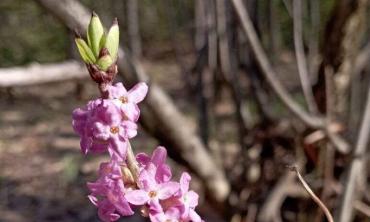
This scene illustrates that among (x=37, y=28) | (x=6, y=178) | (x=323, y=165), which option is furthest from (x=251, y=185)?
(x=37, y=28)

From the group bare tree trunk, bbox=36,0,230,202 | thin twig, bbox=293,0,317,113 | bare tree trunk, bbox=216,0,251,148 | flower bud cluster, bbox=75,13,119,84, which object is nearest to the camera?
flower bud cluster, bbox=75,13,119,84

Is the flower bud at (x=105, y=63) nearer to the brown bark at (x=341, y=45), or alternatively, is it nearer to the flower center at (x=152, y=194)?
the flower center at (x=152, y=194)

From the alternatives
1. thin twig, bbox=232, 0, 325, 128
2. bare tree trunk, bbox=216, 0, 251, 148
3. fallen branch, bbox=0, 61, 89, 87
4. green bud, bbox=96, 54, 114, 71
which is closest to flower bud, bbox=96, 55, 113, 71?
green bud, bbox=96, 54, 114, 71

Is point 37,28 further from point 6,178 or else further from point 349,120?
point 349,120

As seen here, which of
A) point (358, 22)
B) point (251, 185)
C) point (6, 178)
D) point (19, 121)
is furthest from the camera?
point (19, 121)

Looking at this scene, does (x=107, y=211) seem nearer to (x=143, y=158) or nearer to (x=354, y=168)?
(x=143, y=158)

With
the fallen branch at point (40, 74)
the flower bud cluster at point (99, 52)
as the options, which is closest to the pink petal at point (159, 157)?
the flower bud cluster at point (99, 52)

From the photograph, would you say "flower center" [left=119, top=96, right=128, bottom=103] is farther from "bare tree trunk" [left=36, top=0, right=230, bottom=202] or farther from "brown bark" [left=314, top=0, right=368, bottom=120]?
"brown bark" [left=314, top=0, right=368, bottom=120]
